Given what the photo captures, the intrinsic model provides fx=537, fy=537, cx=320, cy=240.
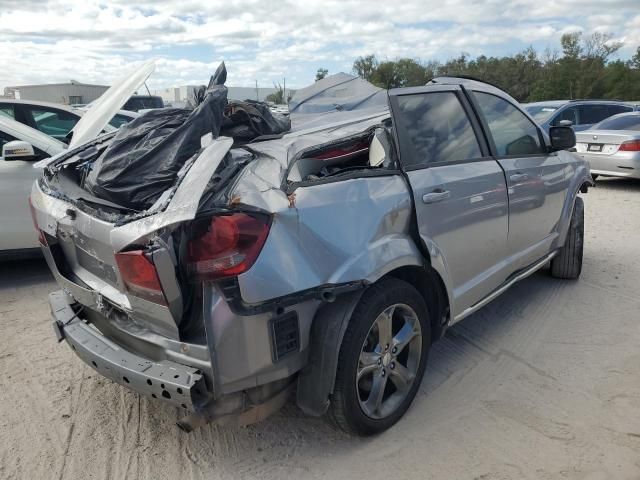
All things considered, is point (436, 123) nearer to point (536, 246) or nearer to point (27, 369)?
point (536, 246)

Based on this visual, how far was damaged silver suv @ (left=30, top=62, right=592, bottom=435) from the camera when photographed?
220 cm

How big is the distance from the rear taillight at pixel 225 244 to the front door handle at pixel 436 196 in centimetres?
109

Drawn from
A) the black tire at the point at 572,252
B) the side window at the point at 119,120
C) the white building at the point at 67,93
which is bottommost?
the black tire at the point at 572,252

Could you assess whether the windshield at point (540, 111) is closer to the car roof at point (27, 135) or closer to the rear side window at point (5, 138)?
the car roof at point (27, 135)

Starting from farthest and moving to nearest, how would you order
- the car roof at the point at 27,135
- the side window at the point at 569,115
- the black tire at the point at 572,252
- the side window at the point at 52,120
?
the side window at the point at 569,115
the side window at the point at 52,120
the car roof at the point at 27,135
the black tire at the point at 572,252

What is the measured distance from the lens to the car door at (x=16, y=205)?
5172 millimetres

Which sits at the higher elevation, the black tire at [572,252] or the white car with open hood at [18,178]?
the white car with open hood at [18,178]

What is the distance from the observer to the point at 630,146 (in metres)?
9.70

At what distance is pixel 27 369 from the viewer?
3.63 m

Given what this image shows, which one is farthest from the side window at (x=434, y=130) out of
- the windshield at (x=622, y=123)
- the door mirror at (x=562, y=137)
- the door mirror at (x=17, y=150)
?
the windshield at (x=622, y=123)

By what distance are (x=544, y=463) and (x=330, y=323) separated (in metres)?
1.29

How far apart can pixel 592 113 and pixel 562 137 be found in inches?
372

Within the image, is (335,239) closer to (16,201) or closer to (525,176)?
(525,176)

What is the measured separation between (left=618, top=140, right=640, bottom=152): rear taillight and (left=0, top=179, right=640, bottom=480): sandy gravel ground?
659 centimetres
